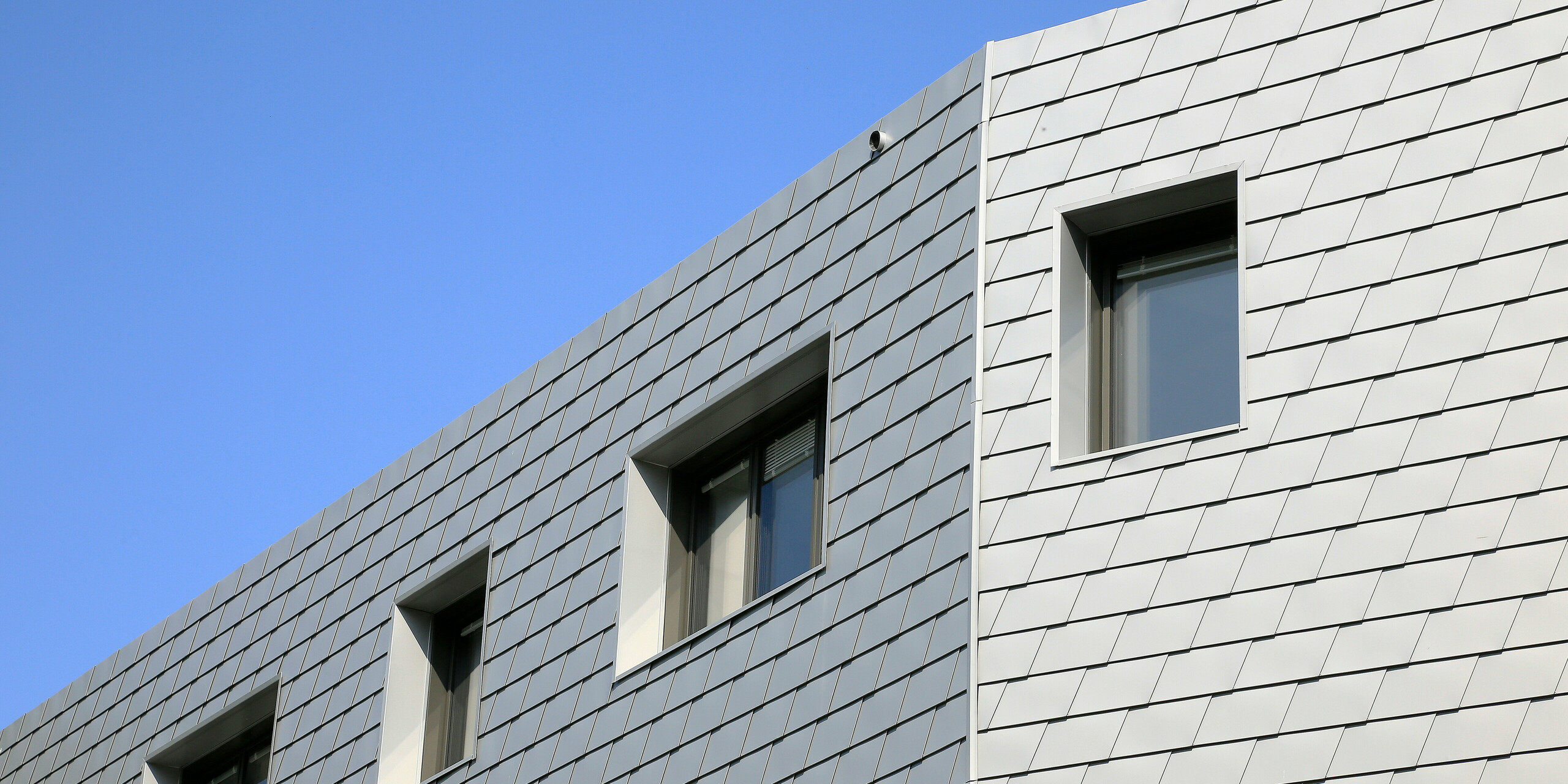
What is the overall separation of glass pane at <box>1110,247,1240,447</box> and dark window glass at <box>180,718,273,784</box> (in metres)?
8.55

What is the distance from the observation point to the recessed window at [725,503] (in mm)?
12000

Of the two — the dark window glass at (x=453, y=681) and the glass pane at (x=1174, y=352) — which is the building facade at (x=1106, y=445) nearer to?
the glass pane at (x=1174, y=352)

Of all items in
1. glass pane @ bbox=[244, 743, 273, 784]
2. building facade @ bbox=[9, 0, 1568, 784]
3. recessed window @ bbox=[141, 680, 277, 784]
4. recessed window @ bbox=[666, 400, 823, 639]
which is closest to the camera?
building facade @ bbox=[9, 0, 1568, 784]

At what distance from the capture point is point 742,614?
1149cm

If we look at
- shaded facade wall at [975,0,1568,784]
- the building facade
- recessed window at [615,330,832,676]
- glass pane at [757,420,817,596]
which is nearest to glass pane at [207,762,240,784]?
the building facade

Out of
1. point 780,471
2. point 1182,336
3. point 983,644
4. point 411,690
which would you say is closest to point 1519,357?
point 1182,336

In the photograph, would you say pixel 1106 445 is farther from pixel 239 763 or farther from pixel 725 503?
pixel 239 763

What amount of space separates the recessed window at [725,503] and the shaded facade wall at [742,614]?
0.51ft

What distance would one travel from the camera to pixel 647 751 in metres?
11.8

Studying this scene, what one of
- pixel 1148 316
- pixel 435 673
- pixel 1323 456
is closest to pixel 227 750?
pixel 435 673

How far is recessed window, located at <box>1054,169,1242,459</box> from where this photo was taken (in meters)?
10.2

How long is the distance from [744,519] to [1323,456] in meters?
4.21

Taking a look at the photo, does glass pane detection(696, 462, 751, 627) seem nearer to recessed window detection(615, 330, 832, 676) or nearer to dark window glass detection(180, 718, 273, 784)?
recessed window detection(615, 330, 832, 676)

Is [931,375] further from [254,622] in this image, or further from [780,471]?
[254,622]
